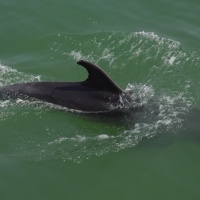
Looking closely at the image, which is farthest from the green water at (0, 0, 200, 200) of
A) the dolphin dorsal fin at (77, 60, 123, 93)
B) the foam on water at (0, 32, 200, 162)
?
the dolphin dorsal fin at (77, 60, 123, 93)

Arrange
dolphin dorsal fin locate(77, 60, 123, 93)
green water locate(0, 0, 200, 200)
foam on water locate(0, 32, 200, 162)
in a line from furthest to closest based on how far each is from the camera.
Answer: foam on water locate(0, 32, 200, 162) < dolphin dorsal fin locate(77, 60, 123, 93) < green water locate(0, 0, 200, 200)

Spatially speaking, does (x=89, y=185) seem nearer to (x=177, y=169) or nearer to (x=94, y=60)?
(x=177, y=169)

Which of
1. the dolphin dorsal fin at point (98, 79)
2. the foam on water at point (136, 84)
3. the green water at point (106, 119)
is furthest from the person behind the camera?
the foam on water at point (136, 84)

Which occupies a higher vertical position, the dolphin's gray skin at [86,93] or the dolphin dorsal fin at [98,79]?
the dolphin dorsal fin at [98,79]

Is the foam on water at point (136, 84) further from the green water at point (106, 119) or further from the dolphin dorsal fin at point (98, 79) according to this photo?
the dolphin dorsal fin at point (98, 79)

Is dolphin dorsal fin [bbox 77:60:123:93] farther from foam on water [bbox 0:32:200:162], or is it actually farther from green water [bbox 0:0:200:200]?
green water [bbox 0:0:200:200]

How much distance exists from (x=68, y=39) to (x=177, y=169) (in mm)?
7778

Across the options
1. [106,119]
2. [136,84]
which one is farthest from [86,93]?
[136,84]

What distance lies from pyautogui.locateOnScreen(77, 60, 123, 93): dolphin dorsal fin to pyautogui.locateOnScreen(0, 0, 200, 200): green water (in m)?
0.87

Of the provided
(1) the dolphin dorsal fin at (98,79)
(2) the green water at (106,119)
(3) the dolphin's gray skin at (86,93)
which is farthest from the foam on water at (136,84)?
(1) the dolphin dorsal fin at (98,79)

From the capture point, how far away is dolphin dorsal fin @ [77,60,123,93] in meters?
11.9

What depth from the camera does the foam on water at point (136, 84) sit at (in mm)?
12180

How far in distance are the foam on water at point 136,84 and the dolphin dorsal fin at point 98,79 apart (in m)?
0.49

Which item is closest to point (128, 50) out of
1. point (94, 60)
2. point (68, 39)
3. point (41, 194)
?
point (94, 60)
